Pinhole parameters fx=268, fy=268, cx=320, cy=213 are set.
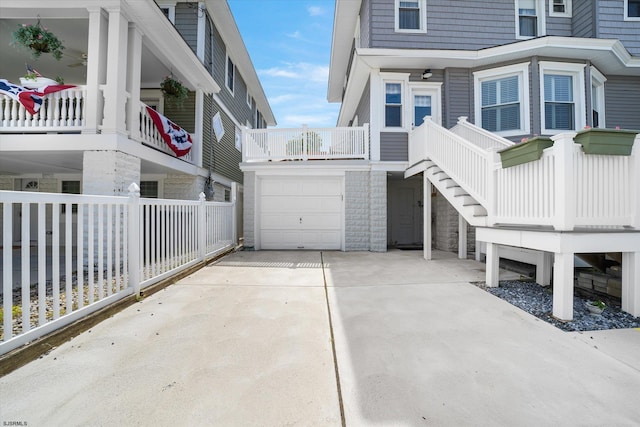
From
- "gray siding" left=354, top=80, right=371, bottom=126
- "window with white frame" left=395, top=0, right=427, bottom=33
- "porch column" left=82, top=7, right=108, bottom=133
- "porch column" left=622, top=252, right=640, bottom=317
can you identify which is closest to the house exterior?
"porch column" left=82, top=7, right=108, bottom=133

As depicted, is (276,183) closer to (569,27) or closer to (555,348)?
(555,348)

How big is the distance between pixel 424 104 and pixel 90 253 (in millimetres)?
7461

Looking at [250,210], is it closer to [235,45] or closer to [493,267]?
[493,267]

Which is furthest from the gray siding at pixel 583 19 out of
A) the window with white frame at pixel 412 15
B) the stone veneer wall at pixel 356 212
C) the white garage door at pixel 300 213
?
the white garage door at pixel 300 213

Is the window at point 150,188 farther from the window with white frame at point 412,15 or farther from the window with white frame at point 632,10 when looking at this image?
the window with white frame at point 632,10

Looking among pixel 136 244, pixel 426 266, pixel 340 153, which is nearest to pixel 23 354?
pixel 136 244

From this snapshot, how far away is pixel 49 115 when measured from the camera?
4.87 meters

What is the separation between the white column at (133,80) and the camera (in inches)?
201

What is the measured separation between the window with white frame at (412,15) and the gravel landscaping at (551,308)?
6751 millimetres

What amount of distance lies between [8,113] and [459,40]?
10066mm

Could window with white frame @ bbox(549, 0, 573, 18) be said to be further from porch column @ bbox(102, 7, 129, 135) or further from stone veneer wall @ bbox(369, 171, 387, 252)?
porch column @ bbox(102, 7, 129, 135)

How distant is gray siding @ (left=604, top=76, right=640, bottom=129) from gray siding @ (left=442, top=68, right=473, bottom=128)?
3934 mm

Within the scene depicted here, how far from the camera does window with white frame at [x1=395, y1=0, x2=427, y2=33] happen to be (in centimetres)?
711

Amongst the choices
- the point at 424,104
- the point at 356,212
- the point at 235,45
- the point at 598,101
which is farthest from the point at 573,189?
the point at 235,45
